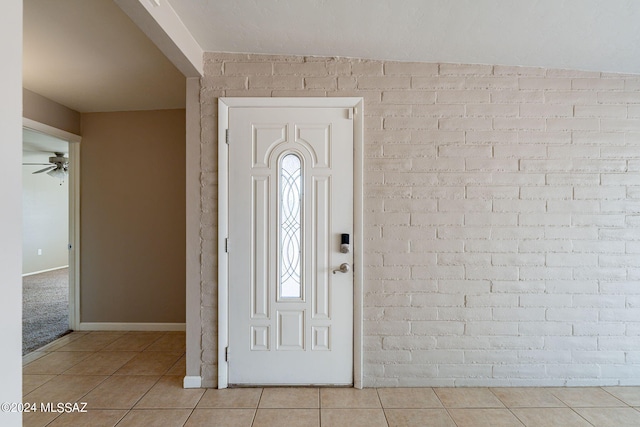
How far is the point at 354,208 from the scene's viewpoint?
255cm

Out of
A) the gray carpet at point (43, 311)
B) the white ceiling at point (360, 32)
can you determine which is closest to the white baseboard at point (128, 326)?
the gray carpet at point (43, 311)

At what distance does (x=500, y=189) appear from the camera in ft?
8.44

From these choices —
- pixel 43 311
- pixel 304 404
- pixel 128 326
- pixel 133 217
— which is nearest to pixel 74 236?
pixel 133 217

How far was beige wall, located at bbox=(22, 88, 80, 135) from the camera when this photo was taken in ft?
10.8

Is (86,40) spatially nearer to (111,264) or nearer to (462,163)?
(111,264)

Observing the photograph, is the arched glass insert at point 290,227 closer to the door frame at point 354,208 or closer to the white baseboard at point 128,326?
the door frame at point 354,208

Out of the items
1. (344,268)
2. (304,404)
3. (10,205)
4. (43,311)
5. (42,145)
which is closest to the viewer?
(10,205)

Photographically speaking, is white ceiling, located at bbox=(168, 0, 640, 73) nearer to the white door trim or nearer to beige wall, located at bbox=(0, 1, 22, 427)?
beige wall, located at bbox=(0, 1, 22, 427)

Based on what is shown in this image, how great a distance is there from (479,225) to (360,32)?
65.0 inches

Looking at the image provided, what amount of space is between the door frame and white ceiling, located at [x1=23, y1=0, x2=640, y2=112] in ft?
1.23

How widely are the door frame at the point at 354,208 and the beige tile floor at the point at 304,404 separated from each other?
26 centimetres

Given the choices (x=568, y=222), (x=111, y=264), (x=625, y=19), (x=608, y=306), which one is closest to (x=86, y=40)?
(x=111, y=264)

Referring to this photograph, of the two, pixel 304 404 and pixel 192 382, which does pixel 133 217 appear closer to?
pixel 192 382

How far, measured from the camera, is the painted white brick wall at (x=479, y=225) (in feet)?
8.41
